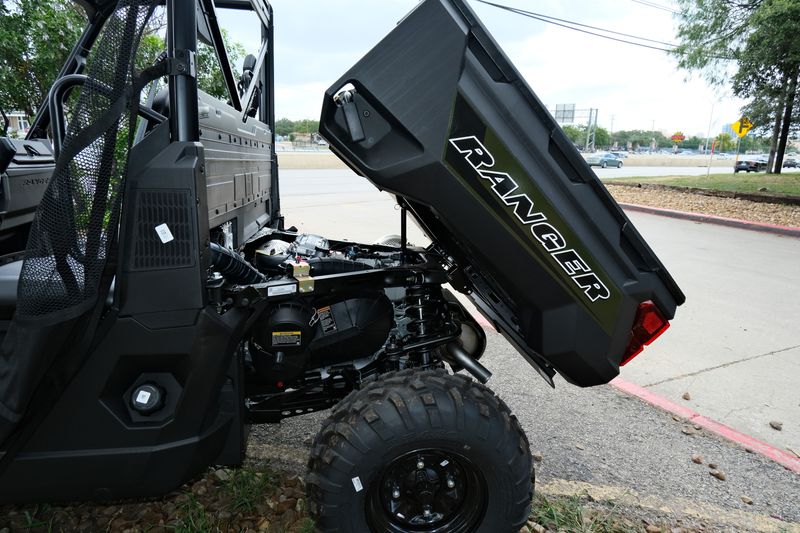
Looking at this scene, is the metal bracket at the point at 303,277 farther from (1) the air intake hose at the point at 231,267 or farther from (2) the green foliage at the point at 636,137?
(2) the green foliage at the point at 636,137

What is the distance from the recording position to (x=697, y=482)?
3.01 meters

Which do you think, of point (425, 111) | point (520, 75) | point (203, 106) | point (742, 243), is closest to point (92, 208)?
point (203, 106)

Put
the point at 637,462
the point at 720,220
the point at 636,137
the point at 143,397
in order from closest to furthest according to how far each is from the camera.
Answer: the point at 143,397, the point at 637,462, the point at 720,220, the point at 636,137

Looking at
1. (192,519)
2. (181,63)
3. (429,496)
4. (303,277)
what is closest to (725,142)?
(429,496)

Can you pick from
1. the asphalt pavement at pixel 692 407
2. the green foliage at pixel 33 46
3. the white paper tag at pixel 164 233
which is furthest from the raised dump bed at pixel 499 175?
the green foliage at pixel 33 46

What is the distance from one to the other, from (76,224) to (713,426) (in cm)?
379

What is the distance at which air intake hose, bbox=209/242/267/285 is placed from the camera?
202 centimetres

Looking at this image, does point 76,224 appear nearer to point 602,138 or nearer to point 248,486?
point 248,486

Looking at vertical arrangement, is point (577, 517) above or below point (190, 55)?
below

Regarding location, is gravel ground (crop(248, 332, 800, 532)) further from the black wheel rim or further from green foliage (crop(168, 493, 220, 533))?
the black wheel rim

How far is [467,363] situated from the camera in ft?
8.49

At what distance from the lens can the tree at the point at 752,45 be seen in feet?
47.6

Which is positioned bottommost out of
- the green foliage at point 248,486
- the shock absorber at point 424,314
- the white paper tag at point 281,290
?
the green foliage at point 248,486

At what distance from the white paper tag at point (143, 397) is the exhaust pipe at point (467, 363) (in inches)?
52.3
